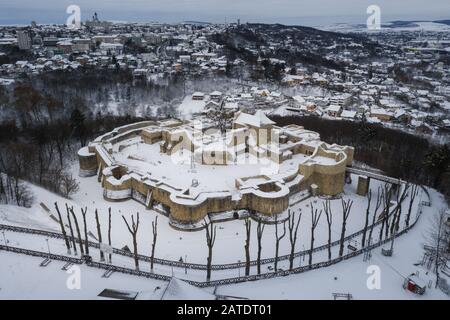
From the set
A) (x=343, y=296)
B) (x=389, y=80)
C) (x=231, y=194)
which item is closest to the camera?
(x=343, y=296)

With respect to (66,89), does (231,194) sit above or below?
below

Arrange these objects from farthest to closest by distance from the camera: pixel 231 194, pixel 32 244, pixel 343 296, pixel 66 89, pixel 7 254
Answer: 1. pixel 66 89
2. pixel 231 194
3. pixel 32 244
4. pixel 7 254
5. pixel 343 296

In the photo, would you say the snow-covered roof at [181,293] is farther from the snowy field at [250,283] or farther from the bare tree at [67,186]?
the bare tree at [67,186]

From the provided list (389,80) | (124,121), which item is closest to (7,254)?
(124,121)

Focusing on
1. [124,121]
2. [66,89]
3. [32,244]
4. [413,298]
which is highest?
[66,89]

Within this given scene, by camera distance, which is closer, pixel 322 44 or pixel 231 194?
pixel 231 194

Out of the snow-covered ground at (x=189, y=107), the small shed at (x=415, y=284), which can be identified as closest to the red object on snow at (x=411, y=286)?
the small shed at (x=415, y=284)

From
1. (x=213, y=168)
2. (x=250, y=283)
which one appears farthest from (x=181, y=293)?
(x=213, y=168)
